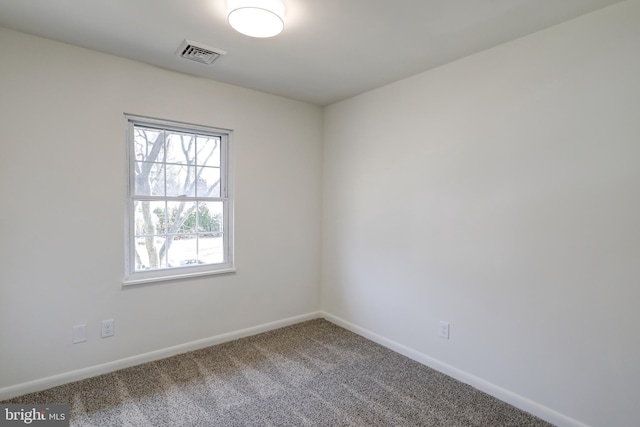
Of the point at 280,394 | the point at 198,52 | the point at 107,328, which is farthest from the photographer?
the point at 107,328

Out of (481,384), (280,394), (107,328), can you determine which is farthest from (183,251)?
(481,384)

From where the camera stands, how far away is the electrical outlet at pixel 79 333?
2.37 m

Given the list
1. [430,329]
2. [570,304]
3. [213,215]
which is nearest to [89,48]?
[213,215]

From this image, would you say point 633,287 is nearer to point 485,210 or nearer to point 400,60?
point 485,210

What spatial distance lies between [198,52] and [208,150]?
0.91 metres

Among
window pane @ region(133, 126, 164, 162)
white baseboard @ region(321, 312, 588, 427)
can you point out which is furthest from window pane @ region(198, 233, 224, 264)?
white baseboard @ region(321, 312, 588, 427)

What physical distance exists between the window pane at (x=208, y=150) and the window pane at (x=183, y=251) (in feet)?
2.28

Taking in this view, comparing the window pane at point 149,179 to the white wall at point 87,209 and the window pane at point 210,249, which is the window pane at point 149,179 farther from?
the window pane at point 210,249

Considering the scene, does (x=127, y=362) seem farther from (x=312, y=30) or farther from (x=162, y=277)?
(x=312, y=30)

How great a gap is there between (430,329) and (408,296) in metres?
0.32

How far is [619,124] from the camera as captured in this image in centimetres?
177

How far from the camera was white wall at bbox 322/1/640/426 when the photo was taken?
1786 mm

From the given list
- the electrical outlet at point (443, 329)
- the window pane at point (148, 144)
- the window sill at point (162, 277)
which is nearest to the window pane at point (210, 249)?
the window sill at point (162, 277)

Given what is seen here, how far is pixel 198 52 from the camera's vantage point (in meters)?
2.38
